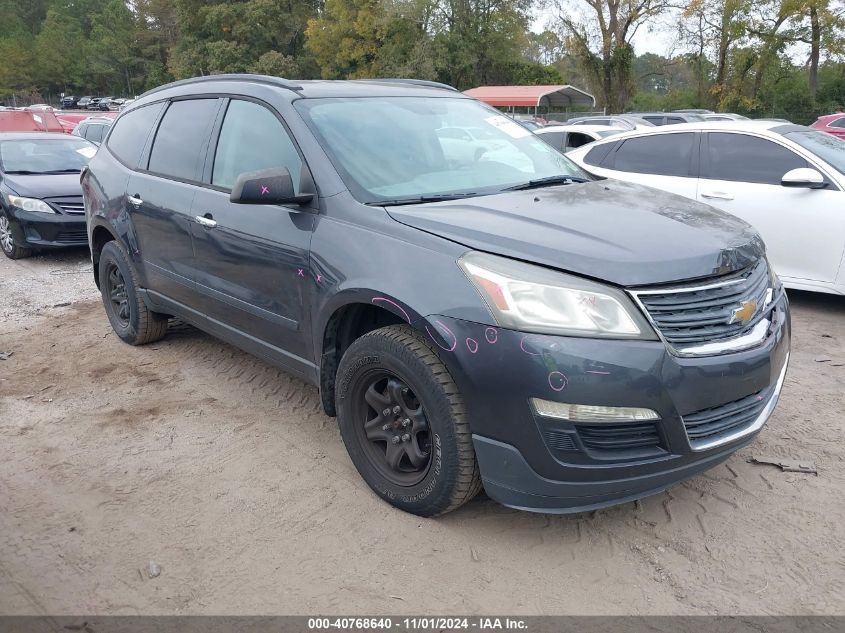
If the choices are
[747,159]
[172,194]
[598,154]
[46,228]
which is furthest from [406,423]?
[46,228]

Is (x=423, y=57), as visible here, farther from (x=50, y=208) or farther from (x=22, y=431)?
(x=22, y=431)

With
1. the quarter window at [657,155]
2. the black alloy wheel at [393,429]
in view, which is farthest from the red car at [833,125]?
the black alloy wheel at [393,429]

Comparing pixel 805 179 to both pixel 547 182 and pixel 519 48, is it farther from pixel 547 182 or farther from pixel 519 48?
pixel 519 48

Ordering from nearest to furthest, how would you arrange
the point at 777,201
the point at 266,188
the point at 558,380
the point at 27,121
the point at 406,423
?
the point at 558,380, the point at 406,423, the point at 266,188, the point at 777,201, the point at 27,121

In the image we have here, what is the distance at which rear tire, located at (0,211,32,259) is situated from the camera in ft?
28.2

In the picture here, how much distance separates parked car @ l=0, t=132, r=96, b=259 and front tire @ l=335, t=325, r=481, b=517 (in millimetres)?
6585

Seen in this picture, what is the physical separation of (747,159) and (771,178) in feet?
1.01

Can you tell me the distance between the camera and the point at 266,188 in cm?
315

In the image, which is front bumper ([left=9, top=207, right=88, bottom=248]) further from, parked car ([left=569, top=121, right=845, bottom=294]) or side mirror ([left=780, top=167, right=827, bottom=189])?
side mirror ([left=780, top=167, right=827, bottom=189])

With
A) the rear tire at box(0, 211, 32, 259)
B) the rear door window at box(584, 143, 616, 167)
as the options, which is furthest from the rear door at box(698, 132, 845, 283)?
the rear tire at box(0, 211, 32, 259)

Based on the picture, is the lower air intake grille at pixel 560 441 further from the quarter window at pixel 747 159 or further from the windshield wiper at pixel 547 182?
the quarter window at pixel 747 159

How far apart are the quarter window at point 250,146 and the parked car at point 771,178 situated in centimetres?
262

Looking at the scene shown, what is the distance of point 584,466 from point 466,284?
78 cm

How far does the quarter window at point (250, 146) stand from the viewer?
3551mm
